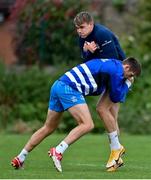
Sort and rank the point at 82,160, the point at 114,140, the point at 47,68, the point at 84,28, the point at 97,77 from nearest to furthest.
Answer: the point at 97,77 < the point at 84,28 < the point at 114,140 < the point at 82,160 < the point at 47,68

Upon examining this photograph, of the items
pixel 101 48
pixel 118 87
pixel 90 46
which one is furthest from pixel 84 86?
pixel 101 48

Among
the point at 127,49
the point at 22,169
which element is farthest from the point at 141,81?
the point at 22,169

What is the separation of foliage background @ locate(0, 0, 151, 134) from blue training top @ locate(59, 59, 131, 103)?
11347 millimetres

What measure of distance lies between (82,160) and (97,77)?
115 inches

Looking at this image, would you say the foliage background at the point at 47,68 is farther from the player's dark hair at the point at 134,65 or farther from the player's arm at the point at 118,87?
the player's dark hair at the point at 134,65

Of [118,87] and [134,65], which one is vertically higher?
[134,65]

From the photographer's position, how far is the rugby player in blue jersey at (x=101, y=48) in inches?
541

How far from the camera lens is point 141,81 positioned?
88.9ft

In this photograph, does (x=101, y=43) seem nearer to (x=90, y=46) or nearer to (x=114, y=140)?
(x=90, y=46)

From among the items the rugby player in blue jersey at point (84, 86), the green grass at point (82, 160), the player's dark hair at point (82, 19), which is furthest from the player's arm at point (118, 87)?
the green grass at point (82, 160)

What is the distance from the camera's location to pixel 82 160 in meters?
15.9

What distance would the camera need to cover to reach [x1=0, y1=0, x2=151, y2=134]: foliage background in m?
25.0

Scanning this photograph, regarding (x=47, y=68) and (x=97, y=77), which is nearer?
(x=97, y=77)

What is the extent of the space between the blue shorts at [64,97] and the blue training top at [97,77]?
0.07m
